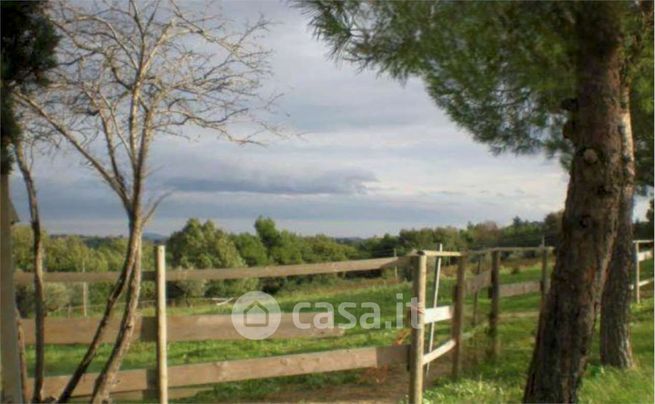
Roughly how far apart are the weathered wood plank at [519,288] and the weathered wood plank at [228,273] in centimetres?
346

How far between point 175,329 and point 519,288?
16.9 ft

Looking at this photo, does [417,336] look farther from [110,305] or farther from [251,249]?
[110,305]

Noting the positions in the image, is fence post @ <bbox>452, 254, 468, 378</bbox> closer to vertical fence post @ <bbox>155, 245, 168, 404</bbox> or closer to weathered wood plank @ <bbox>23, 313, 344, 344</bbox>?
weathered wood plank @ <bbox>23, 313, 344, 344</bbox>

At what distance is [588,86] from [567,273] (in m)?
1.13

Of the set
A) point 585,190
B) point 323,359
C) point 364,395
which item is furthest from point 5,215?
point 585,190

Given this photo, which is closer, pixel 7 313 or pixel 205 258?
pixel 7 313

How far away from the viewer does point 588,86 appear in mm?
4691

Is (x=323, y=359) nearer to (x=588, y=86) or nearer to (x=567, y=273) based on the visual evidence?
(x=567, y=273)

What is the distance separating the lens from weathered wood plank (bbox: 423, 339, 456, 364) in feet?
20.1

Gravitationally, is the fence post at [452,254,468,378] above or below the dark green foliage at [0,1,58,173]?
below

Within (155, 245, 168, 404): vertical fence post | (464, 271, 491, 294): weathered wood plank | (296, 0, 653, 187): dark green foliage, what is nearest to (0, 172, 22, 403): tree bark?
(155, 245, 168, 404): vertical fence post

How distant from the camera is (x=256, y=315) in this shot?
545cm

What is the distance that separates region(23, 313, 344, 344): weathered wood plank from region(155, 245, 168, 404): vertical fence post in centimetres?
5

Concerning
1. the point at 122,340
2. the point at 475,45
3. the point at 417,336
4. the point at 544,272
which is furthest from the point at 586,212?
the point at 544,272
